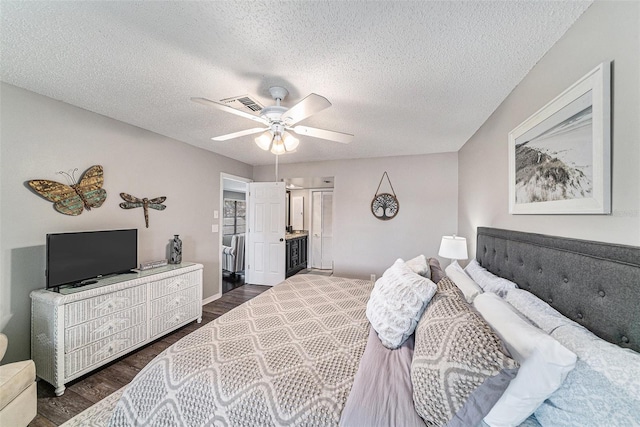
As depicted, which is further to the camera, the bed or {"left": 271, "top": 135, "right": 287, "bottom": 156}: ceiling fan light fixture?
{"left": 271, "top": 135, "right": 287, "bottom": 156}: ceiling fan light fixture

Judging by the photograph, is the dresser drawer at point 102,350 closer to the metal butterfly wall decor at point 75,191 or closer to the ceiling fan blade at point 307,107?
the metal butterfly wall decor at point 75,191

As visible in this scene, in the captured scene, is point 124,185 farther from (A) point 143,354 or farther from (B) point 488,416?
(B) point 488,416

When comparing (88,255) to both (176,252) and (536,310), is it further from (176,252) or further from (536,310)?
(536,310)

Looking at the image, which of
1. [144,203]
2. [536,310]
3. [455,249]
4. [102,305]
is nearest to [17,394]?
[102,305]

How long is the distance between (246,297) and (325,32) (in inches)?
150

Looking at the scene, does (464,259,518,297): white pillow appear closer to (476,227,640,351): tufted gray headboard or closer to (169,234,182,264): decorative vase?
(476,227,640,351): tufted gray headboard

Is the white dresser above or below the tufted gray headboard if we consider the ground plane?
below

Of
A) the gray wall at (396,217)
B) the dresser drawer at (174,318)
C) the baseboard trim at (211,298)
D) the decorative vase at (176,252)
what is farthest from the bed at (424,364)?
the baseboard trim at (211,298)

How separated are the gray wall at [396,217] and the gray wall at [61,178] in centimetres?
218

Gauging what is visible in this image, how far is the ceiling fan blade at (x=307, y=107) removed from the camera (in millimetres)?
1378

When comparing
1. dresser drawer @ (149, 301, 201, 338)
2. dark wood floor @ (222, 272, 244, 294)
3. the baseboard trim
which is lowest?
dark wood floor @ (222, 272, 244, 294)

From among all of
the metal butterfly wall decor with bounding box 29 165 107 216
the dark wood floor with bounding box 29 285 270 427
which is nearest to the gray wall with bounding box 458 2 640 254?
the dark wood floor with bounding box 29 285 270 427

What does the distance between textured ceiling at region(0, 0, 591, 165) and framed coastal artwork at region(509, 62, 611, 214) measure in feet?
1.38

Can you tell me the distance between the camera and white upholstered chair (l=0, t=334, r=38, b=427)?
4.24 ft
